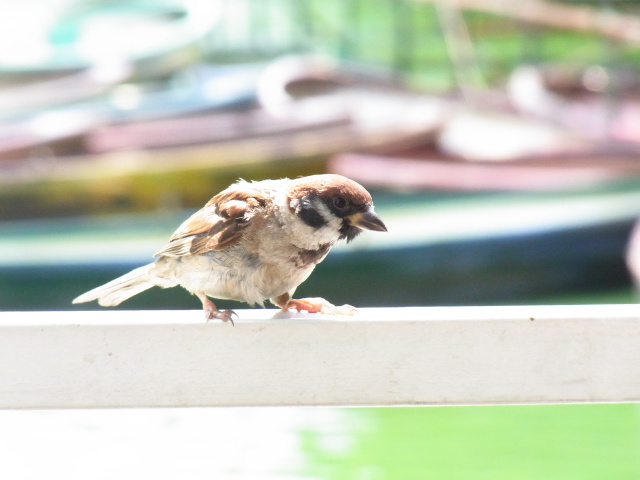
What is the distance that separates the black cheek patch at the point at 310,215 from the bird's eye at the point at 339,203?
0.06 meters

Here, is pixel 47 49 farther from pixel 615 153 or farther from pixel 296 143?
pixel 615 153

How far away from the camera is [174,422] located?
5.74 meters

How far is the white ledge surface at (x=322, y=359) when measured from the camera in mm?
1845

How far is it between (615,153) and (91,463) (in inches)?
249

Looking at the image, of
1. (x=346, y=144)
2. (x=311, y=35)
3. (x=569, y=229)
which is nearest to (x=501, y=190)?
(x=569, y=229)

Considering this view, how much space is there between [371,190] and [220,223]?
5.59 metres

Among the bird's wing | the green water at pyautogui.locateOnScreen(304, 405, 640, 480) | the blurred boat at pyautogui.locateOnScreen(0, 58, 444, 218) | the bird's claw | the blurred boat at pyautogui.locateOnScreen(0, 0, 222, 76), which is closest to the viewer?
Answer: the bird's claw

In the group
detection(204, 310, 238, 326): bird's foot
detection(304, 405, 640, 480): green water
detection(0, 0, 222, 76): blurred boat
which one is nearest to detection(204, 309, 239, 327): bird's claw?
detection(204, 310, 238, 326): bird's foot

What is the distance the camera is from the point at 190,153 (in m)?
8.71

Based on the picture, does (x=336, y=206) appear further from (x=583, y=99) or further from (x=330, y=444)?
(x=583, y=99)

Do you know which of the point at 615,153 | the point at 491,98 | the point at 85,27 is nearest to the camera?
the point at 615,153

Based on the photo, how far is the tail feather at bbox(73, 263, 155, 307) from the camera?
3010 mm

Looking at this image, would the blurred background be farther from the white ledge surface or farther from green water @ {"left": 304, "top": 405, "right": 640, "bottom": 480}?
the white ledge surface

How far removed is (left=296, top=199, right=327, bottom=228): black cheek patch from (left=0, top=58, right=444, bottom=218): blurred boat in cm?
578
